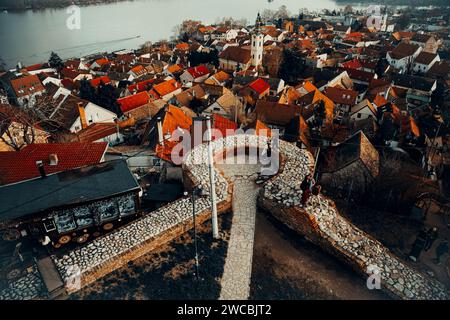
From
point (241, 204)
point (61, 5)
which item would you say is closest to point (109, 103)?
point (241, 204)

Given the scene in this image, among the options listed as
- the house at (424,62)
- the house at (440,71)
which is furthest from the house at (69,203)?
the house at (424,62)

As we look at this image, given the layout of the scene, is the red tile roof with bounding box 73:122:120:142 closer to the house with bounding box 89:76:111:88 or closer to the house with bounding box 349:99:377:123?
the house with bounding box 89:76:111:88

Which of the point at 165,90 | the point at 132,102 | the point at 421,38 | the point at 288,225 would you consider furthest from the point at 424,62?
the point at 288,225

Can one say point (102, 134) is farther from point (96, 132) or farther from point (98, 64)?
point (98, 64)

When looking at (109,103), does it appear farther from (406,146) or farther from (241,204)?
(406,146)

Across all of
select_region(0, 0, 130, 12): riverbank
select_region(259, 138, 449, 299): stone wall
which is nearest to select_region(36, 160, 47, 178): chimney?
select_region(259, 138, 449, 299): stone wall
